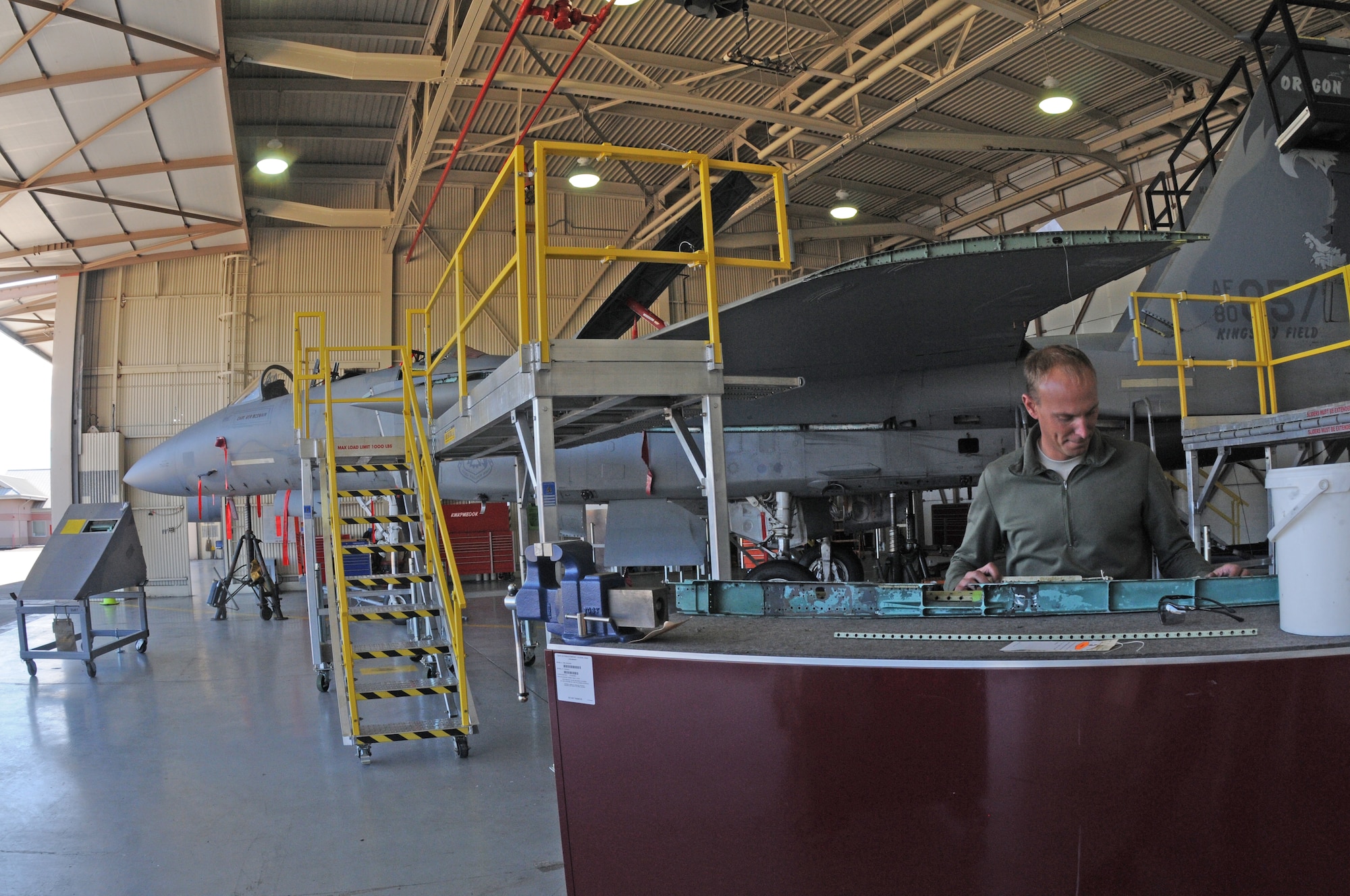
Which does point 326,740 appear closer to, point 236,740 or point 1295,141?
point 236,740

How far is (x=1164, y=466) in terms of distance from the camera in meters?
10.1

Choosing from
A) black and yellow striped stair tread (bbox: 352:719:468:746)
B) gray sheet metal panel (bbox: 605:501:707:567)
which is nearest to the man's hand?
black and yellow striped stair tread (bbox: 352:719:468:746)

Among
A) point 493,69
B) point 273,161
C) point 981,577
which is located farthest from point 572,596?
point 273,161

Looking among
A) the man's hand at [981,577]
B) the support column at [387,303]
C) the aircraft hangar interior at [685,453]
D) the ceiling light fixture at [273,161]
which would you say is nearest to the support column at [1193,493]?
the aircraft hangar interior at [685,453]

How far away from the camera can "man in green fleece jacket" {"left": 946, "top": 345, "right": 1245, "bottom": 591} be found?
286 cm

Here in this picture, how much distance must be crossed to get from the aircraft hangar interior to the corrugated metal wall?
12 centimetres

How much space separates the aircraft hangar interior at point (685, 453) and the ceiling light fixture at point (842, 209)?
11.0 inches

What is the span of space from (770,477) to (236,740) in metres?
5.38

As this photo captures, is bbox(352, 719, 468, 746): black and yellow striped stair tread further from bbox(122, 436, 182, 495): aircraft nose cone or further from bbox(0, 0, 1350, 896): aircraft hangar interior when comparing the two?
bbox(122, 436, 182, 495): aircraft nose cone

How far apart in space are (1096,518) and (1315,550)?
3.72ft

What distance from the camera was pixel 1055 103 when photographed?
14891 mm

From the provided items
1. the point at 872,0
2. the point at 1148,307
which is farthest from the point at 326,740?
the point at 872,0

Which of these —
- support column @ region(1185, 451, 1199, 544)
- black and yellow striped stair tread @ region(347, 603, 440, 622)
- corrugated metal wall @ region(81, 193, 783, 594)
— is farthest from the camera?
corrugated metal wall @ region(81, 193, 783, 594)

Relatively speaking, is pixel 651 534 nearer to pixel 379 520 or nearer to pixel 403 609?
pixel 403 609
